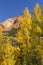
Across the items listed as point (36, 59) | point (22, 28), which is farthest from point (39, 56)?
point (22, 28)

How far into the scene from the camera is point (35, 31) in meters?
37.5

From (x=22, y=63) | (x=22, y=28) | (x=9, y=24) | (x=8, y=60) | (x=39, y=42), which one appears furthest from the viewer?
(x=9, y=24)

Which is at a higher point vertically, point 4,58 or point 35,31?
point 35,31

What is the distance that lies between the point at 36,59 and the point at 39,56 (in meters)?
1.60

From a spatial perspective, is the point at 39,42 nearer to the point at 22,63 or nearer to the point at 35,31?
the point at 35,31

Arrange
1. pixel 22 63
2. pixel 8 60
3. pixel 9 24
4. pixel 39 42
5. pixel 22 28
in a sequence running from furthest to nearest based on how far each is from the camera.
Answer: pixel 9 24, pixel 22 28, pixel 22 63, pixel 8 60, pixel 39 42

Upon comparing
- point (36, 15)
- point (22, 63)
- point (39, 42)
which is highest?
point (36, 15)

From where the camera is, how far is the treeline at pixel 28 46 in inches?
1470

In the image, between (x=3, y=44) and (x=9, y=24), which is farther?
(x=9, y=24)

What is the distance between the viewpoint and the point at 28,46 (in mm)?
43719

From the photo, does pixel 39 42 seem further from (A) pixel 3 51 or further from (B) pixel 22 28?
(B) pixel 22 28

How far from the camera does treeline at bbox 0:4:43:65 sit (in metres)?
37.3

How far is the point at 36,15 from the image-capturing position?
39.0m

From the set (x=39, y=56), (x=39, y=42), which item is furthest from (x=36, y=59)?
(x=39, y=42)
